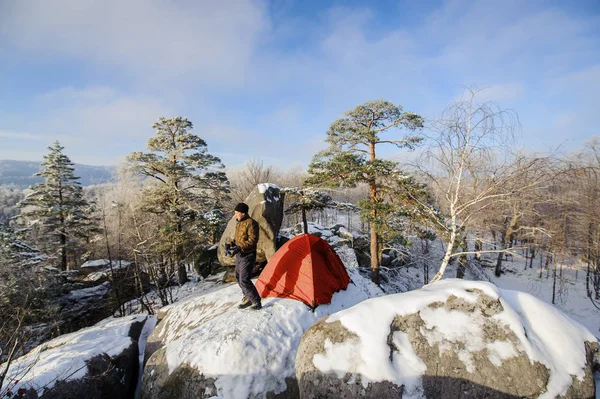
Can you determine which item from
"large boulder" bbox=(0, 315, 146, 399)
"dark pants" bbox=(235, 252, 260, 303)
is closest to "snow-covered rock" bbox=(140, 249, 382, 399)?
"dark pants" bbox=(235, 252, 260, 303)

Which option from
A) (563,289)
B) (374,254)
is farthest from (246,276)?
(563,289)

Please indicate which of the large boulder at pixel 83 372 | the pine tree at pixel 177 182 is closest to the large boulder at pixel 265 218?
the pine tree at pixel 177 182

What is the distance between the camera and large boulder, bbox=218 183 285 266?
37.0ft

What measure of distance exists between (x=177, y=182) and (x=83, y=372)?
38.5 feet

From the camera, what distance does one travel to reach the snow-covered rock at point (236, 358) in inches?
152

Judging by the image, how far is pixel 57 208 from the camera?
15.2m

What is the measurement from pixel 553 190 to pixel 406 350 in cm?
476

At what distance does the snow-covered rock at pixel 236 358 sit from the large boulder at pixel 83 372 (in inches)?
32.9

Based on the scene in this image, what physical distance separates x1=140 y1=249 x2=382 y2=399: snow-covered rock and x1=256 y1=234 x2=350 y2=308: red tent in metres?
0.41

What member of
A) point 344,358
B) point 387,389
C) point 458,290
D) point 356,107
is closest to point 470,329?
point 458,290

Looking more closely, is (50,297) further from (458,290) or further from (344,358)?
(458,290)

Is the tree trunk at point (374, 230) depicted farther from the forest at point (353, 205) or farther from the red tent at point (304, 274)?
the red tent at point (304, 274)

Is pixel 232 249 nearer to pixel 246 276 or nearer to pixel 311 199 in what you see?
pixel 246 276

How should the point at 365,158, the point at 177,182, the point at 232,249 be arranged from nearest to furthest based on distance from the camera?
the point at 232,249 → the point at 365,158 → the point at 177,182
